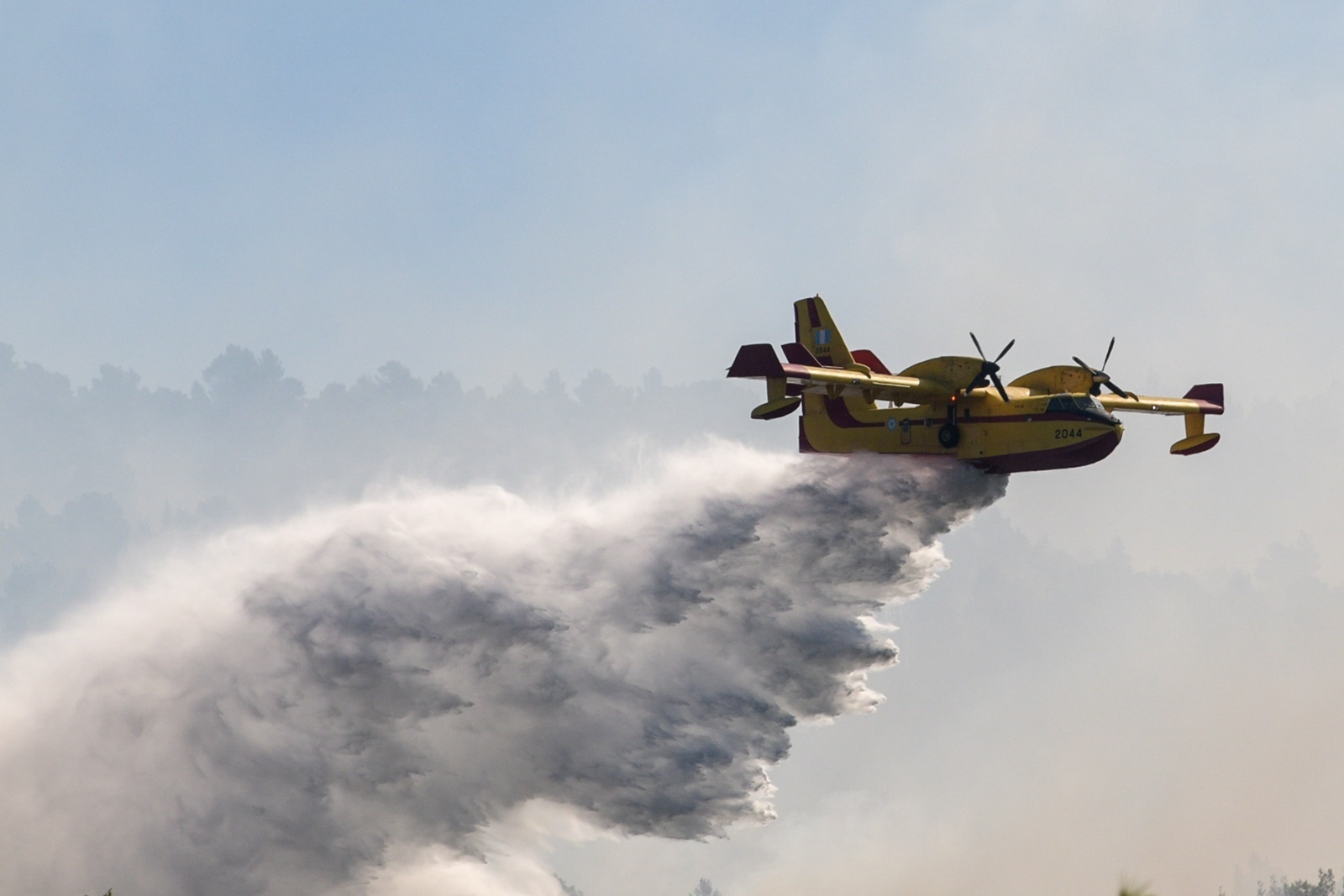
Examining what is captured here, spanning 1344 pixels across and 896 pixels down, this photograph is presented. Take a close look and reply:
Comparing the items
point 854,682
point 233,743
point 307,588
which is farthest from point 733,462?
point 233,743

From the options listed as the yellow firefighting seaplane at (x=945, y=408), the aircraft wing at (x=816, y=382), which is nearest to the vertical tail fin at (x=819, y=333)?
the yellow firefighting seaplane at (x=945, y=408)

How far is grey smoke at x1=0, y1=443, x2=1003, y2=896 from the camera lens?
125ft

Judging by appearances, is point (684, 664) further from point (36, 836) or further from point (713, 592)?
point (36, 836)

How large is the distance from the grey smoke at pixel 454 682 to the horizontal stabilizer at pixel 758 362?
493cm

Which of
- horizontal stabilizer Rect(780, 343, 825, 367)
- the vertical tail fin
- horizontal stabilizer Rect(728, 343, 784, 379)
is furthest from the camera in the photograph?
the vertical tail fin

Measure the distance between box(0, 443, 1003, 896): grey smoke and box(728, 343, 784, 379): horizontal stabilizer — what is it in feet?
16.2

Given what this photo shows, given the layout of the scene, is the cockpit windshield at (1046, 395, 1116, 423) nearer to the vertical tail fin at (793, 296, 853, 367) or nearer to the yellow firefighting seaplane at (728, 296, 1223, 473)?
the yellow firefighting seaplane at (728, 296, 1223, 473)

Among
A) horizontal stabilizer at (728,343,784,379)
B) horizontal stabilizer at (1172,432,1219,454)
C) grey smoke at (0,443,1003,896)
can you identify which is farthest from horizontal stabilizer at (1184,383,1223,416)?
horizontal stabilizer at (728,343,784,379)

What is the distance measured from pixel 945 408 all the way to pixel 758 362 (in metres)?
6.12

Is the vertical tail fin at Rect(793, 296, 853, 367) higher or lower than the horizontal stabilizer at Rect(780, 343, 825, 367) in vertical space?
higher

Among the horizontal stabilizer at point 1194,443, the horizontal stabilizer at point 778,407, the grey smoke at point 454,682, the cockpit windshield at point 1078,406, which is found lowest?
the grey smoke at point 454,682

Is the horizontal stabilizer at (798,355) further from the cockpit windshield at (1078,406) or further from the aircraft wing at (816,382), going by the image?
the cockpit windshield at (1078,406)

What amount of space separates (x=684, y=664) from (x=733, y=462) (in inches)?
255

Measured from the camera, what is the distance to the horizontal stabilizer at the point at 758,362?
1470 inches
